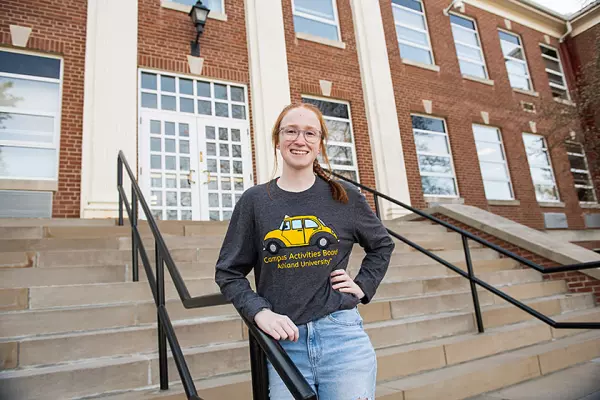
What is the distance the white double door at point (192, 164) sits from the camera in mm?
7246

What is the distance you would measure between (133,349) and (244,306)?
1945 mm

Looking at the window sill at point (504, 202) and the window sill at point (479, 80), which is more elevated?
the window sill at point (479, 80)

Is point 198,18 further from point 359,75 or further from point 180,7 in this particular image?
point 359,75

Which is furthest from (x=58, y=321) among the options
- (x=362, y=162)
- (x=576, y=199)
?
(x=576, y=199)

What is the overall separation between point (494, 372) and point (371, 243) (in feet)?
7.82

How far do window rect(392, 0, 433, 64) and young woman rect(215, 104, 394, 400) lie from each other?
10.2 meters

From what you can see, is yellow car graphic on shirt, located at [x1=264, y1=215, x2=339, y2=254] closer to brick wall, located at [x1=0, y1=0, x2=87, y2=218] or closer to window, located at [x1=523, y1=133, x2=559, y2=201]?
brick wall, located at [x1=0, y1=0, x2=87, y2=218]

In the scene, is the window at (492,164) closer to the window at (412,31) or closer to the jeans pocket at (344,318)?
the window at (412,31)

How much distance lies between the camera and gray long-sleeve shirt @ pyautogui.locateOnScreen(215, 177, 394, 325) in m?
1.38

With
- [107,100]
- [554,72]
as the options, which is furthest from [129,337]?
[554,72]

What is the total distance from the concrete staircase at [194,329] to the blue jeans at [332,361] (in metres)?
1.37

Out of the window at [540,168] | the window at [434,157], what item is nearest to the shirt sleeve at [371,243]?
the window at [434,157]

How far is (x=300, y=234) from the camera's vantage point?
141 centimetres

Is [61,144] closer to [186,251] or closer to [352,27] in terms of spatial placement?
[186,251]
